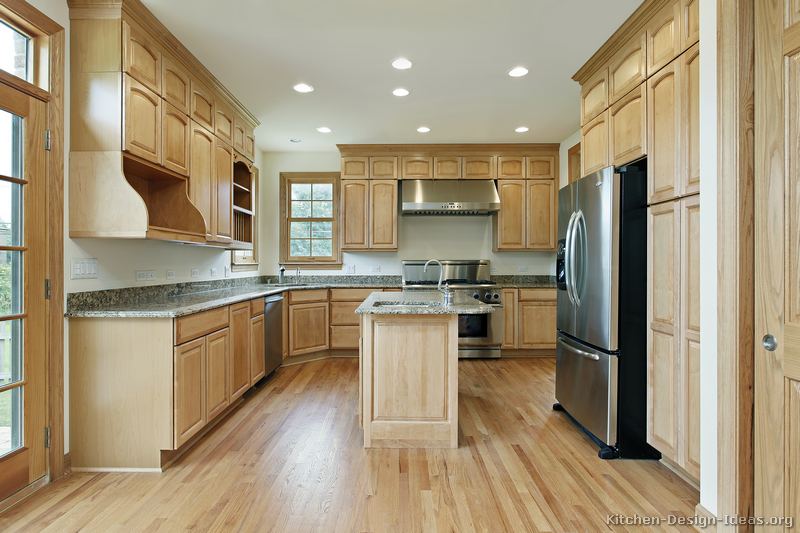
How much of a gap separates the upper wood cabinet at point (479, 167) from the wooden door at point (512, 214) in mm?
184

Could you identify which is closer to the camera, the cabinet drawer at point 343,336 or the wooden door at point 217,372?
the wooden door at point 217,372

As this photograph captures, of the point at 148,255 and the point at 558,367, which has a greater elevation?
the point at 148,255

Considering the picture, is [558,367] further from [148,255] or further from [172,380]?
[148,255]

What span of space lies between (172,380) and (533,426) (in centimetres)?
243

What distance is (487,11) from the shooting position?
249cm

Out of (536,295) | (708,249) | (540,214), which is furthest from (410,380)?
(540,214)

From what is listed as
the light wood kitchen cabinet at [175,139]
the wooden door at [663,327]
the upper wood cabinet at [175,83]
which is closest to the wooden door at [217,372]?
the light wood kitchen cabinet at [175,139]

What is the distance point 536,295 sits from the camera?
5.18 meters

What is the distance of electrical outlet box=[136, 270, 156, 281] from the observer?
2.95 meters

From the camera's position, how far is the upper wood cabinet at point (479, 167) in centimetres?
533

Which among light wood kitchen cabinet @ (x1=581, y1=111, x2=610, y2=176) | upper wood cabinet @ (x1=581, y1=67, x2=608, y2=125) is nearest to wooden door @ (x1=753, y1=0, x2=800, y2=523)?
light wood kitchen cabinet @ (x1=581, y1=111, x2=610, y2=176)

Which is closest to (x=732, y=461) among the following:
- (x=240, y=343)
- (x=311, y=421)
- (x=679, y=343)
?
(x=679, y=343)

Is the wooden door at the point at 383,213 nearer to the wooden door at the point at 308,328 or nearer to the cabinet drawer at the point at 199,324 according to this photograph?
the wooden door at the point at 308,328

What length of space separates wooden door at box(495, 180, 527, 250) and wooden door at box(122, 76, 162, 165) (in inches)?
155
